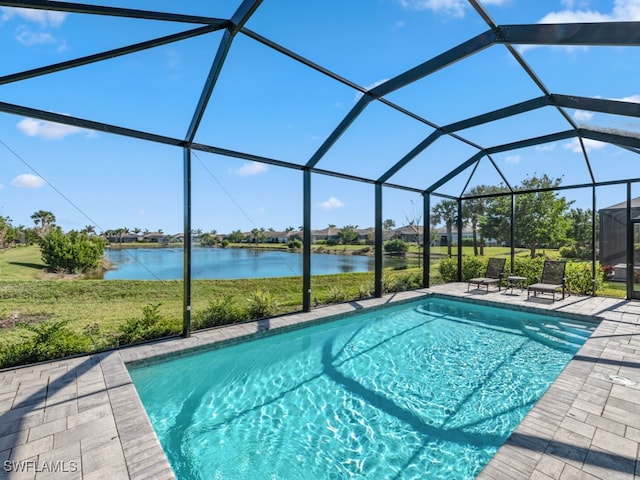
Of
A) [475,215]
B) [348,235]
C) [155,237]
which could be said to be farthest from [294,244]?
[475,215]

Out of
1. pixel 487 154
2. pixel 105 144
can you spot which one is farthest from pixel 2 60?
pixel 487 154

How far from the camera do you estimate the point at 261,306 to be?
6816 millimetres

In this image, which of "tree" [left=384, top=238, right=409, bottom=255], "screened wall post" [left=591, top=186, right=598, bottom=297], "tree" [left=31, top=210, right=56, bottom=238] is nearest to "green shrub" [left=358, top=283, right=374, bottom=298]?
"tree" [left=384, top=238, right=409, bottom=255]

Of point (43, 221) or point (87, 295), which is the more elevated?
point (43, 221)

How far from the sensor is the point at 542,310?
7.37 meters

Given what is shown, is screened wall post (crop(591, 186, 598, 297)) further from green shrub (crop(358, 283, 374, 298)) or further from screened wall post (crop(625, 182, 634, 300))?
green shrub (crop(358, 283, 374, 298))

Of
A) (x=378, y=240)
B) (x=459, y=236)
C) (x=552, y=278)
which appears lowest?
(x=552, y=278)

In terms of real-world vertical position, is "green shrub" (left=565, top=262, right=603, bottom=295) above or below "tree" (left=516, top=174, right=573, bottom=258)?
below

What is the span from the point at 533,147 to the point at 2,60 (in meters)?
10.1

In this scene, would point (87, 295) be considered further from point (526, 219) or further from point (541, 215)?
point (541, 215)

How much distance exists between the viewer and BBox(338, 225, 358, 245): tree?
13161 mm

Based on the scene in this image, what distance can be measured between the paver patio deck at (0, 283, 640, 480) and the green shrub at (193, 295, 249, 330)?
1.08 meters

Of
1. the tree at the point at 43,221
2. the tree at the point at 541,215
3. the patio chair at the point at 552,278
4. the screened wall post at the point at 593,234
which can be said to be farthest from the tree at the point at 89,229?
the tree at the point at 541,215

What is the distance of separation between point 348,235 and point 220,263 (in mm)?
6748
